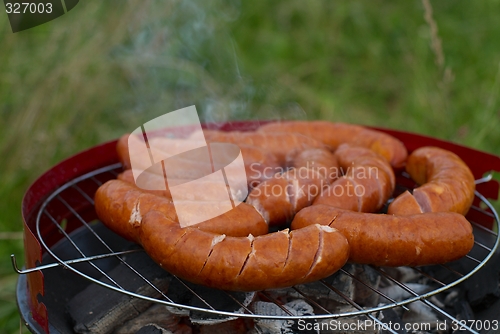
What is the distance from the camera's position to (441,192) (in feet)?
8.14

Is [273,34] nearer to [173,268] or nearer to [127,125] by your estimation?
[127,125]

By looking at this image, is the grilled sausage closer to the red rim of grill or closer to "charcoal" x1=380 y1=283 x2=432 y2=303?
the red rim of grill

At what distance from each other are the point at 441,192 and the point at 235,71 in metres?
3.94

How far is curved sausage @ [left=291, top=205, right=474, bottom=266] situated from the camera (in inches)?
85.3

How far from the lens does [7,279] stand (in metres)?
3.94

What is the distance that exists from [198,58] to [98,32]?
1.46 m

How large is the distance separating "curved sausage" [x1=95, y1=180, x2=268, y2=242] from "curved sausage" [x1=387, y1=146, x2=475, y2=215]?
74 centimetres

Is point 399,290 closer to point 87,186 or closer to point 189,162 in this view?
point 189,162

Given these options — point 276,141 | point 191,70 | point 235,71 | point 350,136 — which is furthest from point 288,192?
point 235,71

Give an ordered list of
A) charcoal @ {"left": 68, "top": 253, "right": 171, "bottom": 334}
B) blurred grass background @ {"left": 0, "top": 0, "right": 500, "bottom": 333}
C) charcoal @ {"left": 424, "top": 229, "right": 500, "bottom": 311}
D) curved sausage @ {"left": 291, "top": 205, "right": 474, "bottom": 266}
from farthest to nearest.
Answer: blurred grass background @ {"left": 0, "top": 0, "right": 500, "bottom": 333}
charcoal @ {"left": 424, "top": 229, "right": 500, "bottom": 311}
charcoal @ {"left": 68, "top": 253, "right": 171, "bottom": 334}
curved sausage @ {"left": 291, "top": 205, "right": 474, "bottom": 266}

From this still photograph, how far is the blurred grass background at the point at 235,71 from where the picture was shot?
4.60 meters

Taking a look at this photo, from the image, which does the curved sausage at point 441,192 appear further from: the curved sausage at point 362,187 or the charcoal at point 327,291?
the charcoal at point 327,291

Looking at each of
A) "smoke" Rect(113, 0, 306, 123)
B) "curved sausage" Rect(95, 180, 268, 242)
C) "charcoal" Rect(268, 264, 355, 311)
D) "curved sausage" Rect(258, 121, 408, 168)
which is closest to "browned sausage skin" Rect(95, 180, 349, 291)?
"curved sausage" Rect(95, 180, 268, 242)

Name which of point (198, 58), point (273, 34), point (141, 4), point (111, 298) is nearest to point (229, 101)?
point (198, 58)
